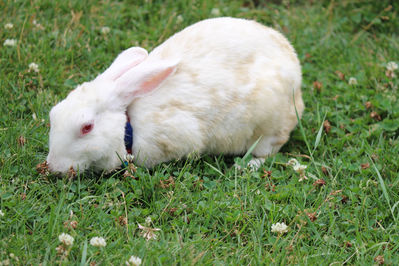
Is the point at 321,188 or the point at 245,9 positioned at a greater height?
the point at 245,9

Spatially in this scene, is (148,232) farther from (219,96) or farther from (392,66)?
(392,66)

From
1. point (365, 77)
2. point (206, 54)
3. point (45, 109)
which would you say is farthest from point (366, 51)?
point (45, 109)

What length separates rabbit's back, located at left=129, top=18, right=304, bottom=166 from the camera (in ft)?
13.5

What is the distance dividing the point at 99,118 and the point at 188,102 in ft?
2.19

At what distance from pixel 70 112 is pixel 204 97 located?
3.26ft

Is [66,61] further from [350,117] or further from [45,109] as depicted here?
[350,117]

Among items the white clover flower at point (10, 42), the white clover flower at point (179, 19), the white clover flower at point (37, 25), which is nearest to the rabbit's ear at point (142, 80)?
the white clover flower at point (10, 42)

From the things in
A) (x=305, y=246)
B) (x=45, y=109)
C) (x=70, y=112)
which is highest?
(x=70, y=112)

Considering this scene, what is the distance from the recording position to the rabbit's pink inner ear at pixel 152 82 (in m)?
4.04

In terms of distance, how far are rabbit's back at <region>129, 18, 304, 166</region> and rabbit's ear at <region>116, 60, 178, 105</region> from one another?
3.5 inches

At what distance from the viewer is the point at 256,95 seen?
4328 mm

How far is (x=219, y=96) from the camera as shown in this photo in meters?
4.24

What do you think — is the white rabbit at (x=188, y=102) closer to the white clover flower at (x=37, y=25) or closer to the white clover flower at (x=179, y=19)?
the white clover flower at (x=179, y=19)

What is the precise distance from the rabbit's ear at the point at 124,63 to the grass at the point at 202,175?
26.6 inches
